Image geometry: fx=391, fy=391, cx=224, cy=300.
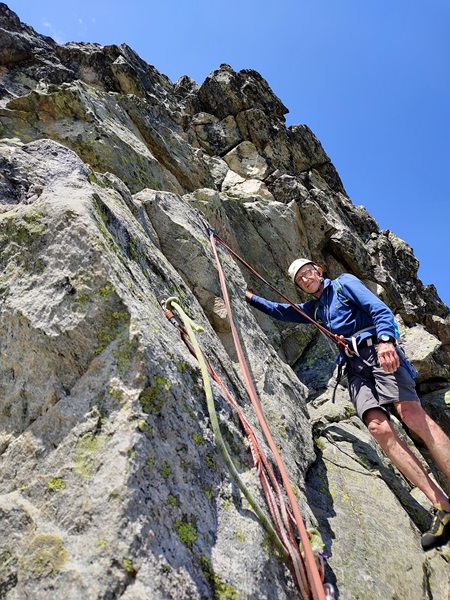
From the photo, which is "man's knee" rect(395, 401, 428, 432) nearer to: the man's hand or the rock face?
the man's hand

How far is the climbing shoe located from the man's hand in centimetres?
197

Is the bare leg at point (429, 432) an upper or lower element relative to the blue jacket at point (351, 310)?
lower

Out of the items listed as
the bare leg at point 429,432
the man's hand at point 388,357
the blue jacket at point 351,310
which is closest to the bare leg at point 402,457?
the bare leg at point 429,432

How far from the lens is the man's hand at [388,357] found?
5.86 metres

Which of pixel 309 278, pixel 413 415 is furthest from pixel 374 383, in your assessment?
pixel 309 278

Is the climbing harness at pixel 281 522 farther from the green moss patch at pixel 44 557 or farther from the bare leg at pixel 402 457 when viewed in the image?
the bare leg at pixel 402 457

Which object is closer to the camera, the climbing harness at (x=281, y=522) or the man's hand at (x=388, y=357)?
the climbing harness at (x=281, y=522)

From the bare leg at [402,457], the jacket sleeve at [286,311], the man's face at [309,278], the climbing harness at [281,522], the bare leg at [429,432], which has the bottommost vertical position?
the climbing harness at [281,522]

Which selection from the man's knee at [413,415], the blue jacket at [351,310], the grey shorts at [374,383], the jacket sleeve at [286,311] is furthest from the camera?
the jacket sleeve at [286,311]

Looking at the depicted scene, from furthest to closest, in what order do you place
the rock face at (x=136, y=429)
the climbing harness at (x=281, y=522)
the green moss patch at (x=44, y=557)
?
the climbing harness at (x=281, y=522)
the rock face at (x=136, y=429)
the green moss patch at (x=44, y=557)

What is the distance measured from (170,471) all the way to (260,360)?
4.35 metres

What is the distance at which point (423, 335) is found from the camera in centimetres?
1767

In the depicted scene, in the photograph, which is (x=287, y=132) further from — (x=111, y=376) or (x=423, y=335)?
(x=111, y=376)

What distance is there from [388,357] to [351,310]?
A: 1277mm
